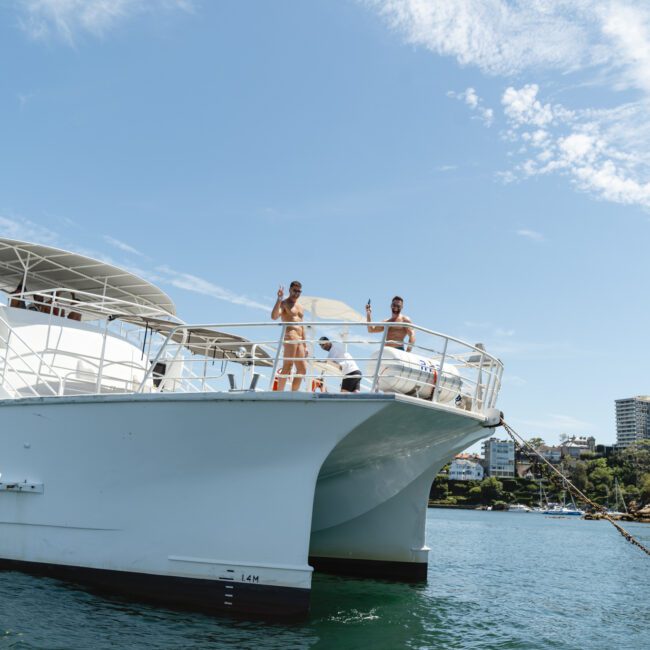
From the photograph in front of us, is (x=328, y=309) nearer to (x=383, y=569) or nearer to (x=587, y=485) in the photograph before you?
(x=383, y=569)

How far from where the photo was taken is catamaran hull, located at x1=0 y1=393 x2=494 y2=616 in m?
8.46

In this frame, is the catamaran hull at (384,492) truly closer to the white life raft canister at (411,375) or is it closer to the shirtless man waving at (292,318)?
the white life raft canister at (411,375)

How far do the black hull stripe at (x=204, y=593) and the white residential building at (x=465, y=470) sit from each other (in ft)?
499

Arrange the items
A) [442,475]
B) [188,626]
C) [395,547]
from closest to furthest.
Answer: [188,626]
[395,547]
[442,475]

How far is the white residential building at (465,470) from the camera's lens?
514 feet

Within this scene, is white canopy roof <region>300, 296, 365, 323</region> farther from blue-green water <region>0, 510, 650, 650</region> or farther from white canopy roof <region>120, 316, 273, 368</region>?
blue-green water <region>0, 510, 650, 650</region>

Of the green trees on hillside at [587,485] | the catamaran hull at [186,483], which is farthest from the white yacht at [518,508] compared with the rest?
the catamaran hull at [186,483]

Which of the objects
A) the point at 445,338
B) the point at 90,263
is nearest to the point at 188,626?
the point at 445,338

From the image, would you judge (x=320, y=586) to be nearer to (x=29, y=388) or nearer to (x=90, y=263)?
(x=29, y=388)

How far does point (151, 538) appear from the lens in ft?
29.7

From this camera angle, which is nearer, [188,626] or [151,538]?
[188,626]

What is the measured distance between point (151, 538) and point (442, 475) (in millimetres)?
136395

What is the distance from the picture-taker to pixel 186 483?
29.3 ft

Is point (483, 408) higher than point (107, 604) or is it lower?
higher
